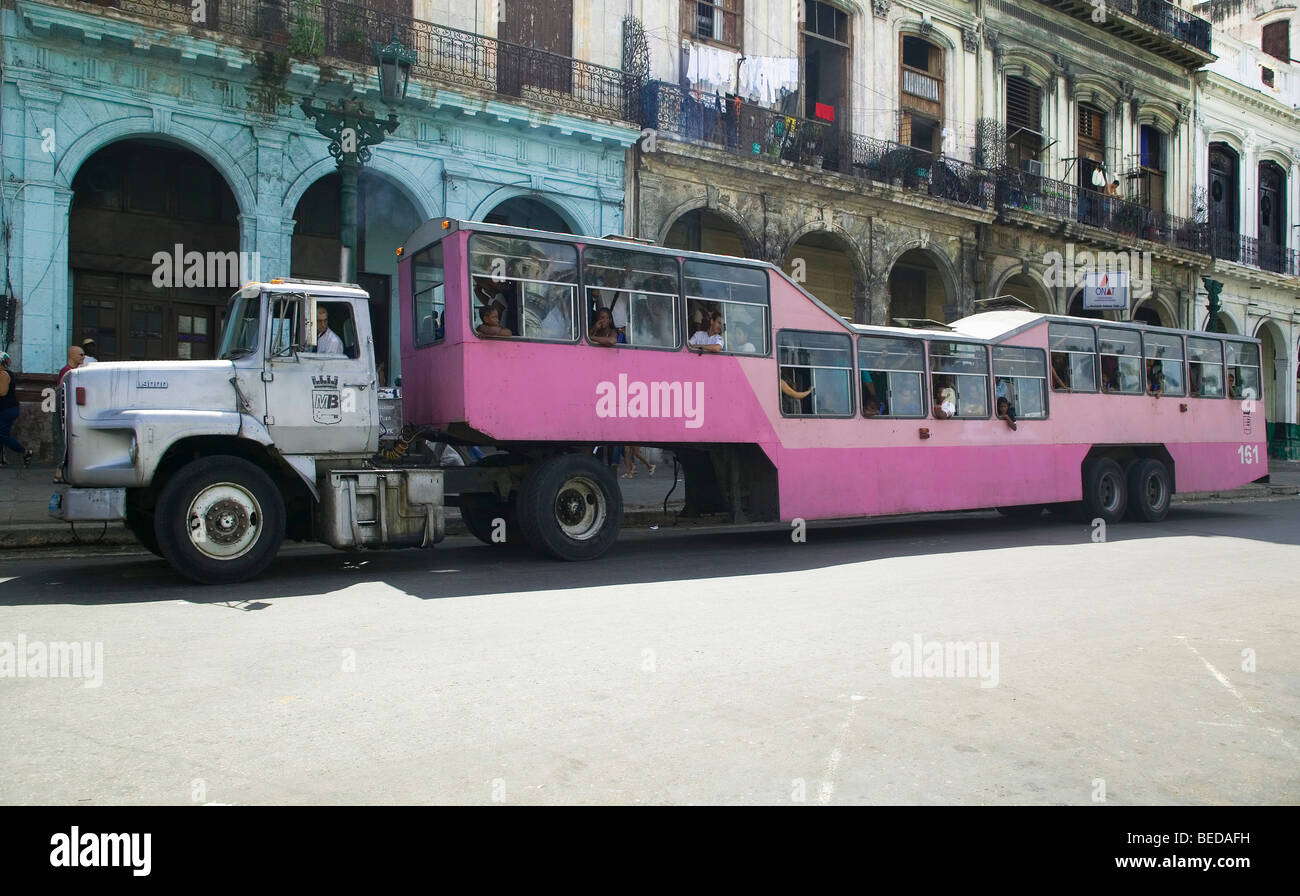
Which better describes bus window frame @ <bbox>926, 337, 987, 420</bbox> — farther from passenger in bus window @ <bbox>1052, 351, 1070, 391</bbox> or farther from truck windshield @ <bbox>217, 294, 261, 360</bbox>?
truck windshield @ <bbox>217, 294, 261, 360</bbox>

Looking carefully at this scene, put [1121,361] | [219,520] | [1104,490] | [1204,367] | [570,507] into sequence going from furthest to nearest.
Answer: [1204,367] < [1121,361] < [1104,490] < [570,507] < [219,520]

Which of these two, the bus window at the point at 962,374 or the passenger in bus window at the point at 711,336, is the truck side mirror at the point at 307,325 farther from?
the bus window at the point at 962,374

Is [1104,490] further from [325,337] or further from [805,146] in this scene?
[325,337]

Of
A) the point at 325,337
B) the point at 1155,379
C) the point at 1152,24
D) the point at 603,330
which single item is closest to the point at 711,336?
the point at 603,330

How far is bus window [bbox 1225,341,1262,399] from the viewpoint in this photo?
1833cm

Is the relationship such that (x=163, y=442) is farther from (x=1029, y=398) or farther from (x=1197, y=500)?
(x=1197, y=500)

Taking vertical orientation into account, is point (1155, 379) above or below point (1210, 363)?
below

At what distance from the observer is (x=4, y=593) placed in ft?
26.1

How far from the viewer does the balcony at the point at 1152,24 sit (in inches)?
1175

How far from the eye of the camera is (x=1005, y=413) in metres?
14.7

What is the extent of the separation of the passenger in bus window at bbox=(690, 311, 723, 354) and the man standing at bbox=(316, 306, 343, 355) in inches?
154

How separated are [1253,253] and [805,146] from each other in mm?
22213

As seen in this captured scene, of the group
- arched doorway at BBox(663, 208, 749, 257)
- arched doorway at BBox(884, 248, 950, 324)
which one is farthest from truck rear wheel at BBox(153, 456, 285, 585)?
arched doorway at BBox(884, 248, 950, 324)

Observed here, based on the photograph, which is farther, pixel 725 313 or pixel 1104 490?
pixel 1104 490
